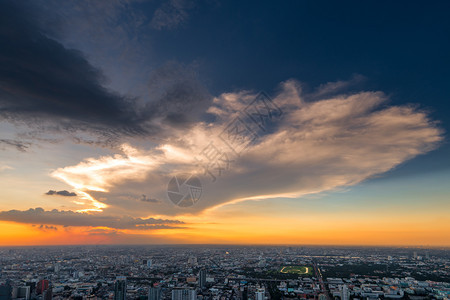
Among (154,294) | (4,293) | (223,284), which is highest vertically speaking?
(4,293)

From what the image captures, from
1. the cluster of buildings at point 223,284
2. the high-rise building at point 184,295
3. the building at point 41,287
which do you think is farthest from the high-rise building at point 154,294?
the building at point 41,287

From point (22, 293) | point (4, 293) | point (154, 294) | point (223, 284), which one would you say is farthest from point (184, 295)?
point (22, 293)

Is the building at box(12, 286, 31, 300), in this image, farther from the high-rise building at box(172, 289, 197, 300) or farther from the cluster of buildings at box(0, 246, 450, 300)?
the high-rise building at box(172, 289, 197, 300)

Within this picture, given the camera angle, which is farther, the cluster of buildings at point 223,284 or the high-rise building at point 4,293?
the cluster of buildings at point 223,284

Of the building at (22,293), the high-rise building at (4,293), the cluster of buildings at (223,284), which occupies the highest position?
the high-rise building at (4,293)

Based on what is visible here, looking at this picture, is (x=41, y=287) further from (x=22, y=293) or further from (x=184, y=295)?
(x=184, y=295)

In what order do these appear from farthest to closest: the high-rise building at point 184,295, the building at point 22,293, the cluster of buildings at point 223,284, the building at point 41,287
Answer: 1. the building at point 41,287
2. the cluster of buildings at point 223,284
3. the building at point 22,293
4. the high-rise building at point 184,295

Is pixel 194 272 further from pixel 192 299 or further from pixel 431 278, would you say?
pixel 431 278

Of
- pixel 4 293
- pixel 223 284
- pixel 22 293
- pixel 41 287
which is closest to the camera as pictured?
pixel 4 293

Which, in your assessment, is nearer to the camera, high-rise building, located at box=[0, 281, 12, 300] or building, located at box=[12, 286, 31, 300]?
high-rise building, located at box=[0, 281, 12, 300]

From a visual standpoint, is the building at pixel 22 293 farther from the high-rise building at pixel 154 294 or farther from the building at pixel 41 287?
the high-rise building at pixel 154 294

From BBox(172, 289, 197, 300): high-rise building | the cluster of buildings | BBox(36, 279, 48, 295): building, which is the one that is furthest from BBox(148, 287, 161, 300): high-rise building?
BBox(36, 279, 48, 295): building
